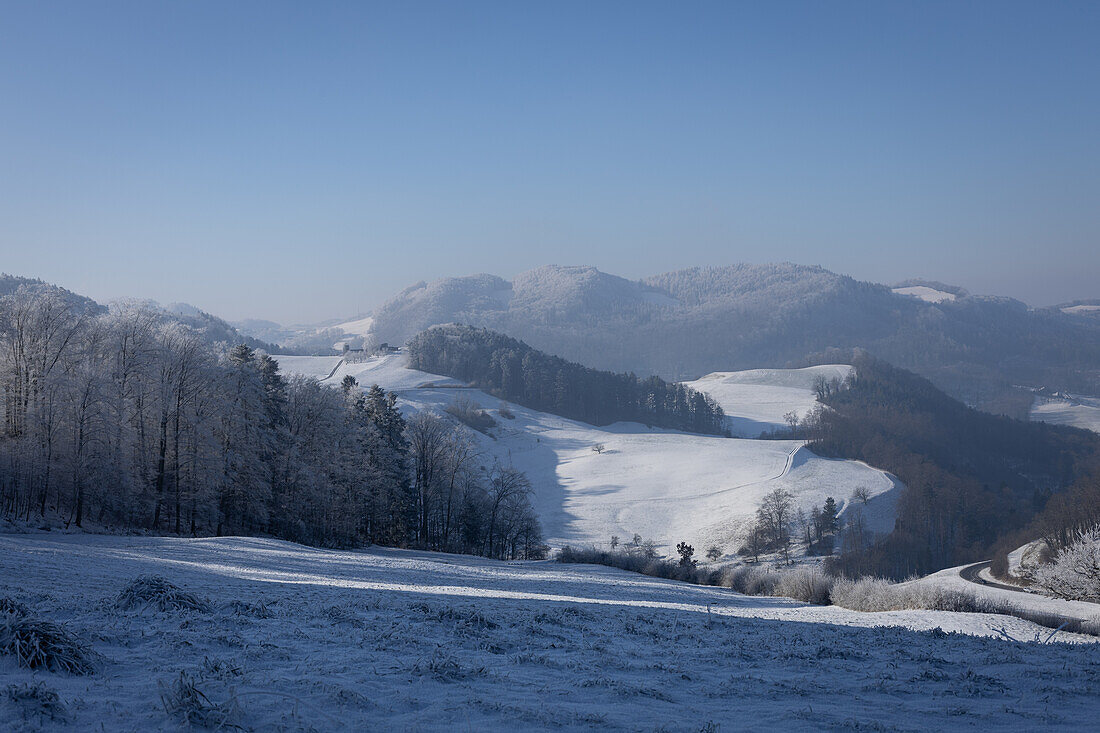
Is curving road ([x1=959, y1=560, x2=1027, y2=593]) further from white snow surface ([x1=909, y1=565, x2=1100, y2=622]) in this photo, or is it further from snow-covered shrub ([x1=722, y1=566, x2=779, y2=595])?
snow-covered shrub ([x1=722, y1=566, x2=779, y2=595])

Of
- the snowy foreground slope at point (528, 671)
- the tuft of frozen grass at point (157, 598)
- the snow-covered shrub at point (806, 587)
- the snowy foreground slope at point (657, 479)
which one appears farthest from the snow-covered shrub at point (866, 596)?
the snowy foreground slope at point (657, 479)

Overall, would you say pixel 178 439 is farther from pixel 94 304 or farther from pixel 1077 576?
pixel 94 304

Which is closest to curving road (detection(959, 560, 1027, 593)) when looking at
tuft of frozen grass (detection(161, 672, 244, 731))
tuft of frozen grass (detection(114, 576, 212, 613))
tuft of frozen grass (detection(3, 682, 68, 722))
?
tuft of frozen grass (detection(114, 576, 212, 613))

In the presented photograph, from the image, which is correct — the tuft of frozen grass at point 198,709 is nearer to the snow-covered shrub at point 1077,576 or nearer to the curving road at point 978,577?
the snow-covered shrub at point 1077,576

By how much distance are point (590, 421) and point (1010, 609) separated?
133 meters

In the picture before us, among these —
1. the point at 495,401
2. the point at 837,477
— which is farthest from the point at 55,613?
the point at 495,401

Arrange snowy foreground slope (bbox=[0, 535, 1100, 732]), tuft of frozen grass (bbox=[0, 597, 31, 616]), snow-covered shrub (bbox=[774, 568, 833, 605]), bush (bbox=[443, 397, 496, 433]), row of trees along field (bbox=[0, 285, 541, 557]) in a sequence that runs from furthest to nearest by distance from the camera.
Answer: bush (bbox=[443, 397, 496, 433])
row of trees along field (bbox=[0, 285, 541, 557])
snow-covered shrub (bbox=[774, 568, 833, 605])
tuft of frozen grass (bbox=[0, 597, 31, 616])
snowy foreground slope (bbox=[0, 535, 1100, 732])

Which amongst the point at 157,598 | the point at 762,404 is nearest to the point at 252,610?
the point at 157,598

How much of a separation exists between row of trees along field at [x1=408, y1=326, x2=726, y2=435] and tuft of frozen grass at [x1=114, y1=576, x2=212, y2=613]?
461 feet

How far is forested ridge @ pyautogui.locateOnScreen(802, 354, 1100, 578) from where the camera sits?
231 feet

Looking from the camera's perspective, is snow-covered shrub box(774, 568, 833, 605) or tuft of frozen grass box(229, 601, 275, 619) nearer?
tuft of frozen grass box(229, 601, 275, 619)

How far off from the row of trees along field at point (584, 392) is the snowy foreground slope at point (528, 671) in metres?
138

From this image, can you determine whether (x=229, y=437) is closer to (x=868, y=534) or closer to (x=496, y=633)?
(x=496, y=633)

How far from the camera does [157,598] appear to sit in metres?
9.05
